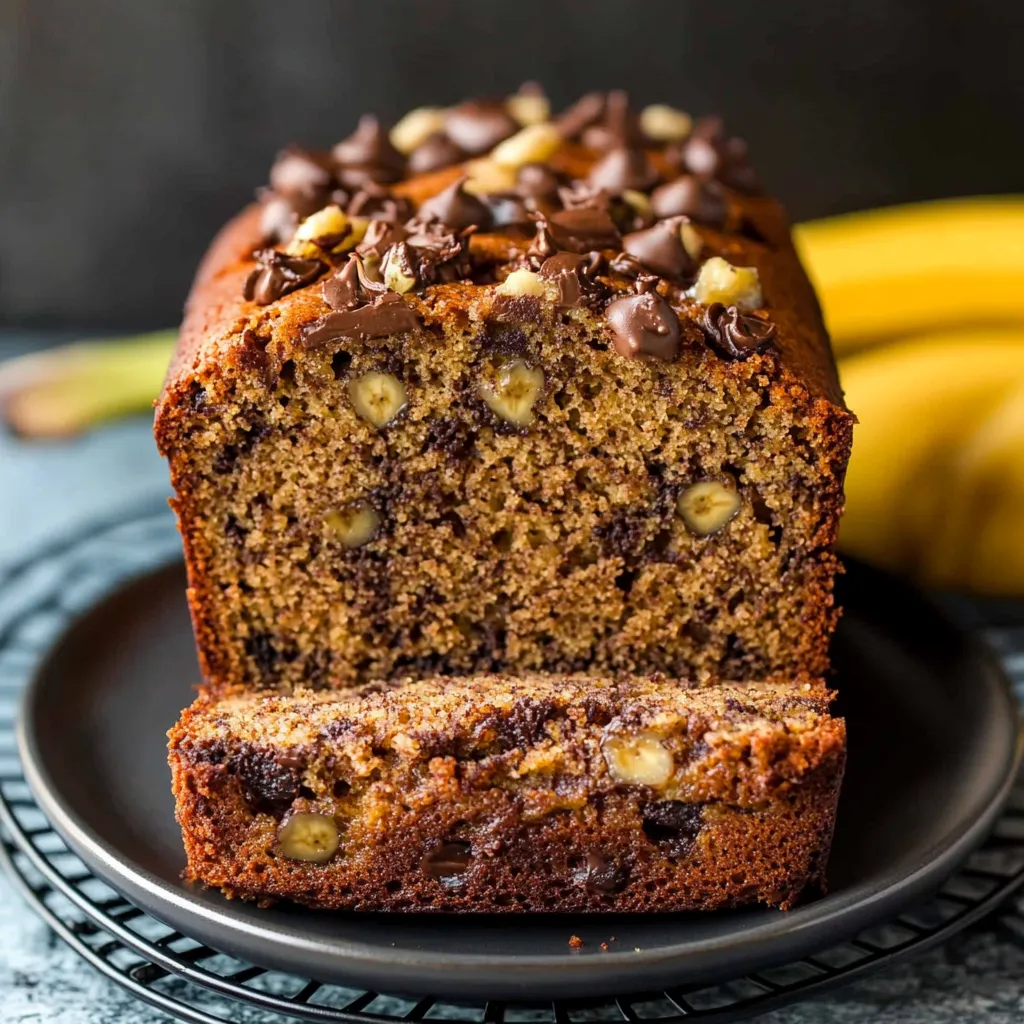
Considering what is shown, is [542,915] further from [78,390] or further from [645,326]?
[78,390]

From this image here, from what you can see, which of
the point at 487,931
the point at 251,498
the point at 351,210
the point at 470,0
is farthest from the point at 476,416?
the point at 470,0

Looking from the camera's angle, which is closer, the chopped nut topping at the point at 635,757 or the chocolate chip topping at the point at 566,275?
the chopped nut topping at the point at 635,757

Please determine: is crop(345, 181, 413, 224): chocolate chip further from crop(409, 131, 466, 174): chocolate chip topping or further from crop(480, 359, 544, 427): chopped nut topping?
crop(480, 359, 544, 427): chopped nut topping

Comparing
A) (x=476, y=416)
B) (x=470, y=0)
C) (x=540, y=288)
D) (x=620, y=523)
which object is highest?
(x=470, y=0)

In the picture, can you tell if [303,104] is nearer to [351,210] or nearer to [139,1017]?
[351,210]

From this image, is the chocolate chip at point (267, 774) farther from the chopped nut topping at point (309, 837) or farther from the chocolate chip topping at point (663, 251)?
the chocolate chip topping at point (663, 251)

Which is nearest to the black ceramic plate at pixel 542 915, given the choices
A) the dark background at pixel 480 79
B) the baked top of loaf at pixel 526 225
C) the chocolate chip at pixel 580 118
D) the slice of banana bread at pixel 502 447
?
the slice of banana bread at pixel 502 447
